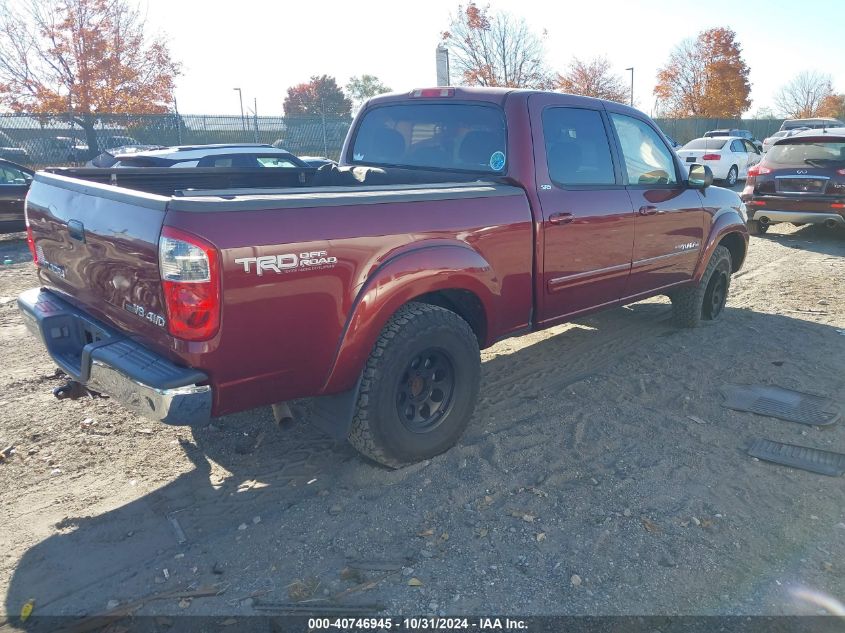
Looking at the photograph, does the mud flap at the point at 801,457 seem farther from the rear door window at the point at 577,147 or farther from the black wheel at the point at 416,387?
the rear door window at the point at 577,147

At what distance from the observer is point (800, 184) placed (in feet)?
33.0

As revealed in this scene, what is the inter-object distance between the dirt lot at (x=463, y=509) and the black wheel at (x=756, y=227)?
667cm

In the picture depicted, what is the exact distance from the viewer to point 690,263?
18.2ft

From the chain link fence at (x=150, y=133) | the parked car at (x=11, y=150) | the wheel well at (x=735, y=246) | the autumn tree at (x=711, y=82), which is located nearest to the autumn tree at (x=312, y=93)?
the autumn tree at (x=711, y=82)

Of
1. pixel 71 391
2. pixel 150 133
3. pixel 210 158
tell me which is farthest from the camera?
pixel 150 133

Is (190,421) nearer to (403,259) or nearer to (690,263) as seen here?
(403,259)

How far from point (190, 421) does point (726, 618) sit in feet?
7.28

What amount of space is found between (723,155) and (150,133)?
56.8ft

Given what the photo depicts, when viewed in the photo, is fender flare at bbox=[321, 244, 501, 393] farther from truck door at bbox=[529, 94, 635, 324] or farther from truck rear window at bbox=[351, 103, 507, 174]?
truck rear window at bbox=[351, 103, 507, 174]

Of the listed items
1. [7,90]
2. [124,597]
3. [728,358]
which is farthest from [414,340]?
[7,90]

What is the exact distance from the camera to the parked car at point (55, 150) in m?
18.2

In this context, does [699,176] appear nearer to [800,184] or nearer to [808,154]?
[800,184]

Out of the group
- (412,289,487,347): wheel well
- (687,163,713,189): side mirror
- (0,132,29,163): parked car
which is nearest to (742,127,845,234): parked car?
(687,163,713,189): side mirror

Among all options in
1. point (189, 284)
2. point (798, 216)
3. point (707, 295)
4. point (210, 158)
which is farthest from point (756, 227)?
point (189, 284)
